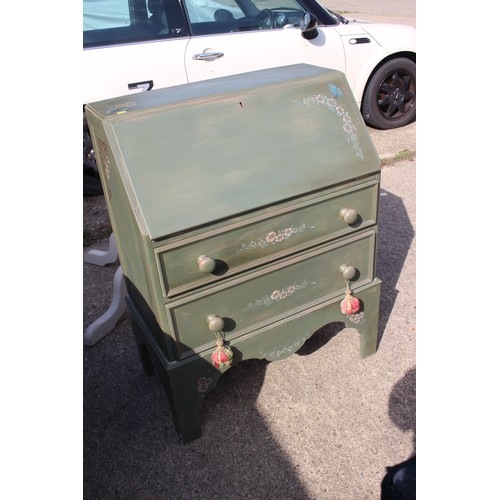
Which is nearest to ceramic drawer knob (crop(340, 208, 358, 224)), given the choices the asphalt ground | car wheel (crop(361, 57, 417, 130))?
the asphalt ground

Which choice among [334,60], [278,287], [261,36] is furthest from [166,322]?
[334,60]

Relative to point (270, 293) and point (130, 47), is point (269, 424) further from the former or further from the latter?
point (130, 47)

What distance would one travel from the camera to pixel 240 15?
4367mm

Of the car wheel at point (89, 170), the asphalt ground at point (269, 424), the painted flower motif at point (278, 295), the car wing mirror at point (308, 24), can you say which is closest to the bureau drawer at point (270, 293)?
the painted flower motif at point (278, 295)

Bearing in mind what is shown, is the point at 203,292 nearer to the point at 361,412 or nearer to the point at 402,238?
the point at 361,412

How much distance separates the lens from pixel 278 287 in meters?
2.18

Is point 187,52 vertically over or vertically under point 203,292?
over

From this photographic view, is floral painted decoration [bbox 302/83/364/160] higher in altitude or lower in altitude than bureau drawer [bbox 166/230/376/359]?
higher

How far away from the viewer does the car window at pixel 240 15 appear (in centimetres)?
418

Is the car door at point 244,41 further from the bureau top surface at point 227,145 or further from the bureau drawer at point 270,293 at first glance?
the bureau drawer at point 270,293

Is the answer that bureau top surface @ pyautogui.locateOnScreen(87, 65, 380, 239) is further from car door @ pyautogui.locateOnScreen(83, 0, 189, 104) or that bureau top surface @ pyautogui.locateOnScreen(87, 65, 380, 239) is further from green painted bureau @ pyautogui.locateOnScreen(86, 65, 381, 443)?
car door @ pyautogui.locateOnScreen(83, 0, 189, 104)

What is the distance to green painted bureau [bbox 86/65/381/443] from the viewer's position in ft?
6.00

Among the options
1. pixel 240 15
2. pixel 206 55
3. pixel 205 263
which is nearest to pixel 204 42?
pixel 206 55

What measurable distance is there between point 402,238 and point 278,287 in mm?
1883
